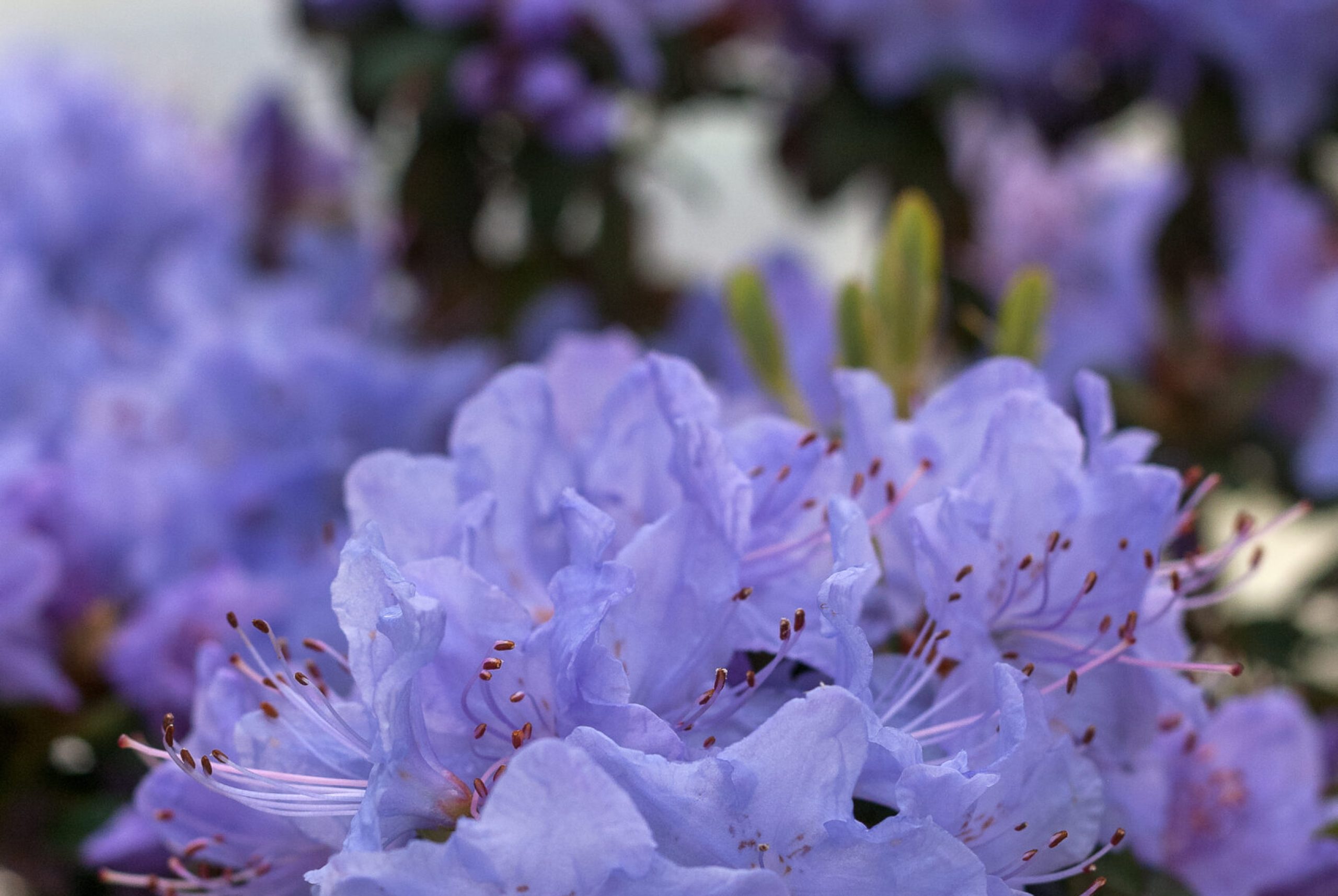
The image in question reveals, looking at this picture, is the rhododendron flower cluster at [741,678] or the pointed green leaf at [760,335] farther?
the pointed green leaf at [760,335]

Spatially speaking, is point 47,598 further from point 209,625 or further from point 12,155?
point 12,155

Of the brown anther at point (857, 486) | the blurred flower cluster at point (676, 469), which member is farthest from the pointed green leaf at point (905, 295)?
the brown anther at point (857, 486)

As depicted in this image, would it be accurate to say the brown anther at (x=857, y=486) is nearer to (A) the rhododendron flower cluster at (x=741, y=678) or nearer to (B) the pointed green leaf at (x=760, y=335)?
(A) the rhododendron flower cluster at (x=741, y=678)

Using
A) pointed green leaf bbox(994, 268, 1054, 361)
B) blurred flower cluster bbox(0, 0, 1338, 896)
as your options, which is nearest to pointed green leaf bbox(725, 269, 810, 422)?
blurred flower cluster bbox(0, 0, 1338, 896)

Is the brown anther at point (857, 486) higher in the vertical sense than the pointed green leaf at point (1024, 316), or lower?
lower

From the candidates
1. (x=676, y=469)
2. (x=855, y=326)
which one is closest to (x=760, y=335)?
(x=855, y=326)

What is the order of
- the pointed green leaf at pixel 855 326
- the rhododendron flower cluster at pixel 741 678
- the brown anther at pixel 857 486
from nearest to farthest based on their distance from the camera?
the rhododendron flower cluster at pixel 741 678 < the brown anther at pixel 857 486 < the pointed green leaf at pixel 855 326
